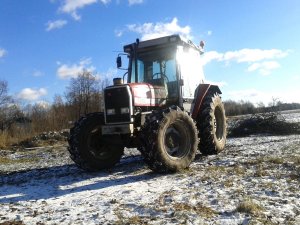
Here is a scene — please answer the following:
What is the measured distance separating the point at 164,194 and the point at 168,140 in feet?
7.36

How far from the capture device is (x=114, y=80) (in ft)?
29.4

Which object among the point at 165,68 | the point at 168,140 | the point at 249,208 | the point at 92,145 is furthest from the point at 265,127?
the point at 249,208

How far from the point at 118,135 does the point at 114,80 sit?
124cm

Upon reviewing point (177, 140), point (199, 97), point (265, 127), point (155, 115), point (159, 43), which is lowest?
point (265, 127)

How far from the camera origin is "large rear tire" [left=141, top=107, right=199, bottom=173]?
784 centimetres

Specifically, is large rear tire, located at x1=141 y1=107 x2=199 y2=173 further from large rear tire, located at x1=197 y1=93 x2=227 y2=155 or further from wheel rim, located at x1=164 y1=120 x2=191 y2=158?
large rear tire, located at x1=197 y1=93 x2=227 y2=155

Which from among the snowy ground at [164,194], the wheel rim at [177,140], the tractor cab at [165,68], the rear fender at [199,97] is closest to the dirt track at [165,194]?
the snowy ground at [164,194]

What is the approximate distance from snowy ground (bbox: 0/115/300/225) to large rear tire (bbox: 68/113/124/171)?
0.33 m

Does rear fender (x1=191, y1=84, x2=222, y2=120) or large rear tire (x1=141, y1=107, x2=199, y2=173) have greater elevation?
rear fender (x1=191, y1=84, x2=222, y2=120)

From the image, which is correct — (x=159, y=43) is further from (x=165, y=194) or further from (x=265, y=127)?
(x=265, y=127)

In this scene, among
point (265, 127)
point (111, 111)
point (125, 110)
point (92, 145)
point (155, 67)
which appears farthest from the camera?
point (265, 127)

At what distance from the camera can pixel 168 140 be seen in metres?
8.50

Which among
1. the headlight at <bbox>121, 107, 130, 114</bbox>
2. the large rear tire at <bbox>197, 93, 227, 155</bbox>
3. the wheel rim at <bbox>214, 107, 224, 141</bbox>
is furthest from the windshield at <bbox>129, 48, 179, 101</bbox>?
the wheel rim at <bbox>214, 107, 224, 141</bbox>

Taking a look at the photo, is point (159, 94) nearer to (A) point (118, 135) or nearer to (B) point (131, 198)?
(A) point (118, 135)
